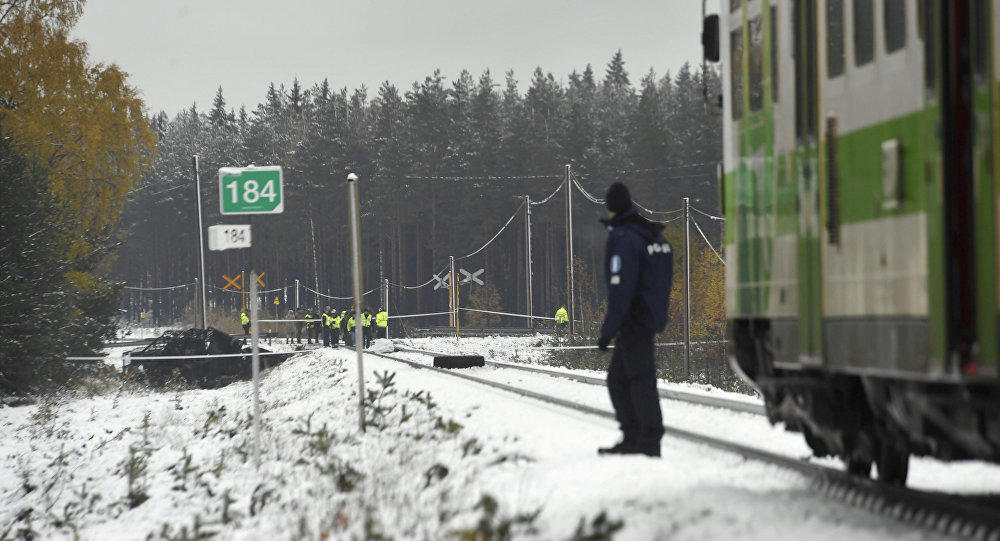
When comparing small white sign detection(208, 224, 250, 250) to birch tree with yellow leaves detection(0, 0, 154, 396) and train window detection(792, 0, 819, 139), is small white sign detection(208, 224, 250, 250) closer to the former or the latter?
train window detection(792, 0, 819, 139)

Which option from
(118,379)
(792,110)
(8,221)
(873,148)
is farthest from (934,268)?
(118,379)

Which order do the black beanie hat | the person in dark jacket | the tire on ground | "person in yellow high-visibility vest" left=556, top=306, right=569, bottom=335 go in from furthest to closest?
"person in yellow high-visibility vest" left=556, top=306, right=569, bottom=335
the tire on ground
the black beanie hat
the person in dark jacket

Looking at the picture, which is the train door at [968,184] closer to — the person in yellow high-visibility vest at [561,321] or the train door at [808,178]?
the train door at [808,178]

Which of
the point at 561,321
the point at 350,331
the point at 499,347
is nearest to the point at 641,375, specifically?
the point at 499,347

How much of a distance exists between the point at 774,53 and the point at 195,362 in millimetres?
29355

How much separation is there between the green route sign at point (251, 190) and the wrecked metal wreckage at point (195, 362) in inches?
831

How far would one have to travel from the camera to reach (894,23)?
16.3ft

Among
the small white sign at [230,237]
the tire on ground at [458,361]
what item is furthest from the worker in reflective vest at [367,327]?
the small white sign at [230,237]

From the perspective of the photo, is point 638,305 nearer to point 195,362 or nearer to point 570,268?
point 195,362

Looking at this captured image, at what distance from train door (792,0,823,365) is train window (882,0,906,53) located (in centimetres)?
80

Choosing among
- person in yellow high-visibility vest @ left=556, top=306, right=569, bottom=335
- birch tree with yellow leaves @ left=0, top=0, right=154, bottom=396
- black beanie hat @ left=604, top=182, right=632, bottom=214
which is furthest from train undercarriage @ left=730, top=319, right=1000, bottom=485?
person in yellow high-visibility vest @ left=556, top=306, right=569, bottom=335

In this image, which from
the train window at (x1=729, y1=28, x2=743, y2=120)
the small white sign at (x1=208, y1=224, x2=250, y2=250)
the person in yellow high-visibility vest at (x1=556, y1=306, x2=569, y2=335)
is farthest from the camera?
the person in yellow high-visibility vest at (x1=556, y1=306, x2=569, y2=335)

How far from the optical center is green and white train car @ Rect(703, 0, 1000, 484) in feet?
14.3

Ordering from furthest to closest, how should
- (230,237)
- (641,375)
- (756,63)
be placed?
(230,237) < (641,375) < (756,63)
